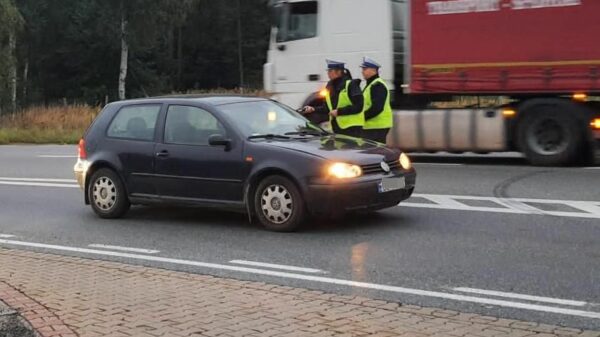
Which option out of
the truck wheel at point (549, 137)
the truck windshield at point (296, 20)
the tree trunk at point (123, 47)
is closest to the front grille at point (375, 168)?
the truck wheel at point (549, 137)

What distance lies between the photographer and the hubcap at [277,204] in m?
8.33

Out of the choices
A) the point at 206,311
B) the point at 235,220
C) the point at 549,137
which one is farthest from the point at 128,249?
the point at 549,137

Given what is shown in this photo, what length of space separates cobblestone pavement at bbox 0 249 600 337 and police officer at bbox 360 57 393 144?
483 centimetres

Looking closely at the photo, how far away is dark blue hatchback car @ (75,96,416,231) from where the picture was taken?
817 centimetres

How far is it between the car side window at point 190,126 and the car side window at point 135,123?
259 millimetres

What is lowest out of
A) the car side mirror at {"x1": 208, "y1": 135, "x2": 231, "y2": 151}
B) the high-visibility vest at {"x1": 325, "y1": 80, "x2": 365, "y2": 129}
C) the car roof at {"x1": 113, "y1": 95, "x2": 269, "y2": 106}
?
the car side mirror at {"x1": 208, "y1": 135, "x2": 231, "y2": 151}

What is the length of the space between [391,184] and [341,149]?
651 millimetres

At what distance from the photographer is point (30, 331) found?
16.2ft

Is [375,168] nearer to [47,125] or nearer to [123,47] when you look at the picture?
[47,125]

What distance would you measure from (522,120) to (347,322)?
912 centimetres

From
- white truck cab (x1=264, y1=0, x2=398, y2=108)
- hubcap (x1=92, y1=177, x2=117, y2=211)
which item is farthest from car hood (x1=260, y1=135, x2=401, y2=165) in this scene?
white truck cab (x1=264, y1=0, x2=398, y2=108)

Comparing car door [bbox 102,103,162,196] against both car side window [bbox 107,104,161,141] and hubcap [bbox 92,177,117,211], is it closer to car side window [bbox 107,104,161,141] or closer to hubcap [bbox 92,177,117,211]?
car side window [bbox 107,104,161,141]

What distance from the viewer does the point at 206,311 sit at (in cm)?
542

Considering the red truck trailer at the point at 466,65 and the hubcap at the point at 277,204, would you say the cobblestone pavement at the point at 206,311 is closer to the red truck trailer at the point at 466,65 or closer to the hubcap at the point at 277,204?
the hubcap at the point at 277,204
